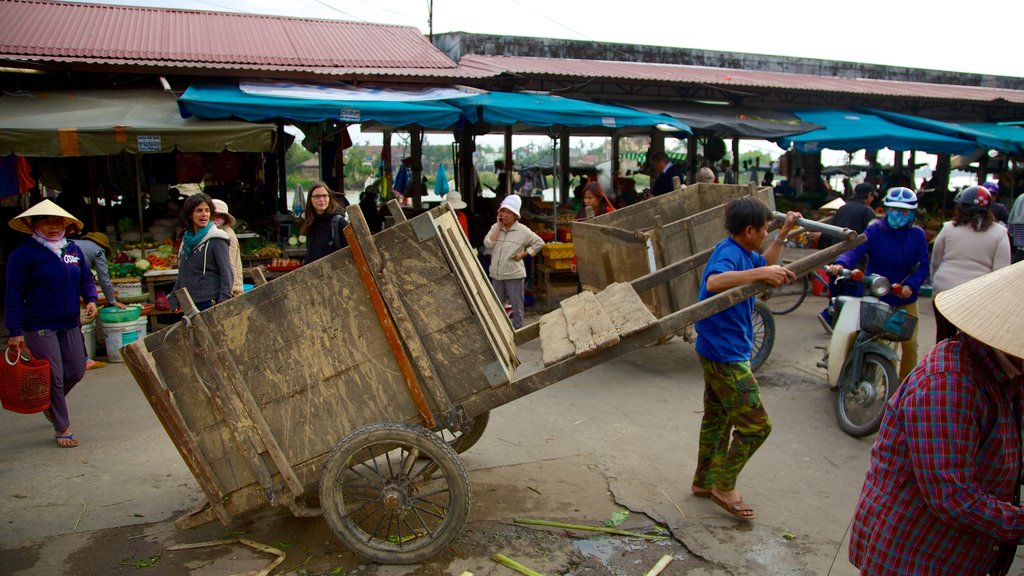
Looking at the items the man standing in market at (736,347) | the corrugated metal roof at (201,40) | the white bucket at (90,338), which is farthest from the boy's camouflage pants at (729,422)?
the corrugated metal roof at (201,40)

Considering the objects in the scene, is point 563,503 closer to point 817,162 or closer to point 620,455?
point 620,455

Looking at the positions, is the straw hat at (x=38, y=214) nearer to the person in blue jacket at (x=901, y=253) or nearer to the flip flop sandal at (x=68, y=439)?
the flip flop sandal at (x=68, y=439)

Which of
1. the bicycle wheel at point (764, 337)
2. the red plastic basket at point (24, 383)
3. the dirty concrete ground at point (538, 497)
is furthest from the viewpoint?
the bicycle wheel at point (764, 337)

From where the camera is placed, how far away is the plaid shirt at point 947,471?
6.28 feet

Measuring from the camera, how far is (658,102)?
13602 mm

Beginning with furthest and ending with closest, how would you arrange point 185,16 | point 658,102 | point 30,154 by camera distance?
point 658,102, point 185,16, point 30,154

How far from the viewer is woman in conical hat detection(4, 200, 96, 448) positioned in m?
4.89

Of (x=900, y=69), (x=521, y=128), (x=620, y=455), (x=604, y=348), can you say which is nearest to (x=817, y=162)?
(x=900, y=69)

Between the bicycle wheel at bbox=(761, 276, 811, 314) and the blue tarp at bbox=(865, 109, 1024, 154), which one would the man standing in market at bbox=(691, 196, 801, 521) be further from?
the blue tarp at bbox=(865, 109, 1024, 154)

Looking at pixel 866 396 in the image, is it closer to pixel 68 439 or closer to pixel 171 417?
pixel 171 417

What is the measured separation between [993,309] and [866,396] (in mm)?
3641

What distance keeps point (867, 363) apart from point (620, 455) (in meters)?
1.98

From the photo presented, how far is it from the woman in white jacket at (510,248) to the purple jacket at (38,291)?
359 cm

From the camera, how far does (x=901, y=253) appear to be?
534 cm
